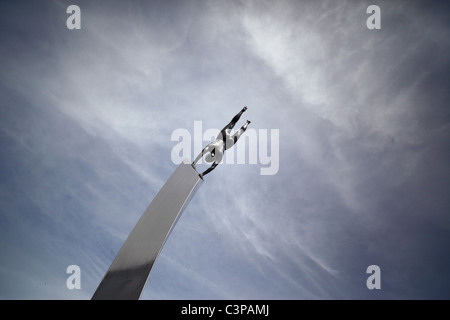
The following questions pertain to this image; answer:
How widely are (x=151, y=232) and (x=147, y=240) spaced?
11.4 inches

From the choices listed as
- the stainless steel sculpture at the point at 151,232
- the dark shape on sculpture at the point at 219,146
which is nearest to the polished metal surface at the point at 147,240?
the stainless steel sculpture at the point at 151,232

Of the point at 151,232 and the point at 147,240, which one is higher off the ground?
the point at 151,232

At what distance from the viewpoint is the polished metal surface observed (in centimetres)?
584

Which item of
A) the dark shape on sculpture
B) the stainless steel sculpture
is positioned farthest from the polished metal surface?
the dark shape on sculpture

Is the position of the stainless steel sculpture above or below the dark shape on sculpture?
below

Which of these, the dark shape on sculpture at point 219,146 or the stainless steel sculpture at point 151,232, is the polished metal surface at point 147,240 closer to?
Answer: the stainless steel sculpture at point 151,232

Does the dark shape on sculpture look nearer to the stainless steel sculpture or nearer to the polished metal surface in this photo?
the stainless steel sculpture

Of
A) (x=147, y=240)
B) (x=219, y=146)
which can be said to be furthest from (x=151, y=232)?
(x=219, y=146)

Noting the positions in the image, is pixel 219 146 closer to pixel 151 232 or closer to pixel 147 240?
pixel 151 232

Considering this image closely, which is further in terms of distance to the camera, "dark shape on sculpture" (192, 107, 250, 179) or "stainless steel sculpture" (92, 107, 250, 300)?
"dark shape on sculpture" (192, 107, 250, 179)

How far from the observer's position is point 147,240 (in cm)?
705

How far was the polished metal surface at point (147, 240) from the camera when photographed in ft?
19.2
